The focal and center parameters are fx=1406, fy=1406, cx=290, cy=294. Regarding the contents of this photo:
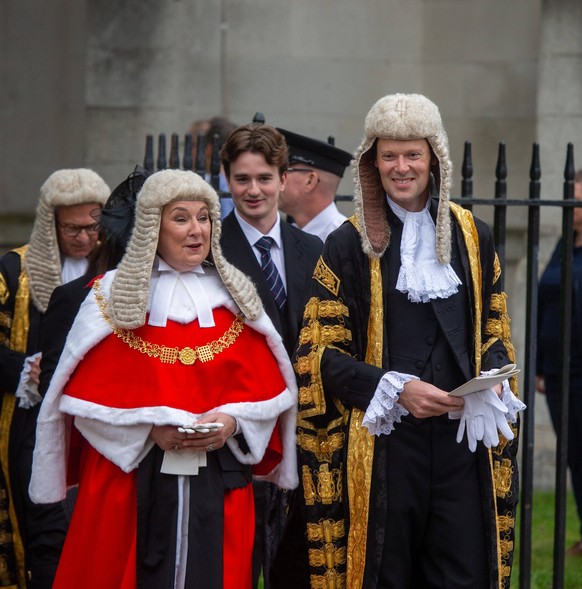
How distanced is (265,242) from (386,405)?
4.25ft

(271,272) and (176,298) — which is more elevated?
(271,272)

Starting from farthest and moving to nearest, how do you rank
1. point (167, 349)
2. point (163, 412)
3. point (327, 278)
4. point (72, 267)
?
1. point (72, 267)
2. point (327, 278)
3. point (167, 349)
4. point (163, 412)

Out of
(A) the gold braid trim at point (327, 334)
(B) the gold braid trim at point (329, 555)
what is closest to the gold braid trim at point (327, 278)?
(A) the gold braid trim at point (327, 334)

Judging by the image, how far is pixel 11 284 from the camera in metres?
6.13

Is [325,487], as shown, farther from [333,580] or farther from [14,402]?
[14,402]

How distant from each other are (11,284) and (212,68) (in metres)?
3.56

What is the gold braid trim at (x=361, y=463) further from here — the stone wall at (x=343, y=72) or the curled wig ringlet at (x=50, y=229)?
the stone wall at (x=343, y=72)

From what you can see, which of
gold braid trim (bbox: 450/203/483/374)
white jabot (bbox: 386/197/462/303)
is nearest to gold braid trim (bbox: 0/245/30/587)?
white jabot (bbox: 386/197/462/303)

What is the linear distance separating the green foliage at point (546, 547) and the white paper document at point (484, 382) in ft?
9.40

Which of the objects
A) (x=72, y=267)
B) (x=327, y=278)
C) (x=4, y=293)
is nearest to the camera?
(x=327, y=278)

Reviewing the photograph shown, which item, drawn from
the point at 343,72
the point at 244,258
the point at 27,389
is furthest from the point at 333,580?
the point at 343,72

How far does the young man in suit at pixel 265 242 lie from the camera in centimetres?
569

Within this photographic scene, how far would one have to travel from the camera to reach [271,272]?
18.9 ft

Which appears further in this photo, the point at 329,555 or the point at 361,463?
the point at 329,555
